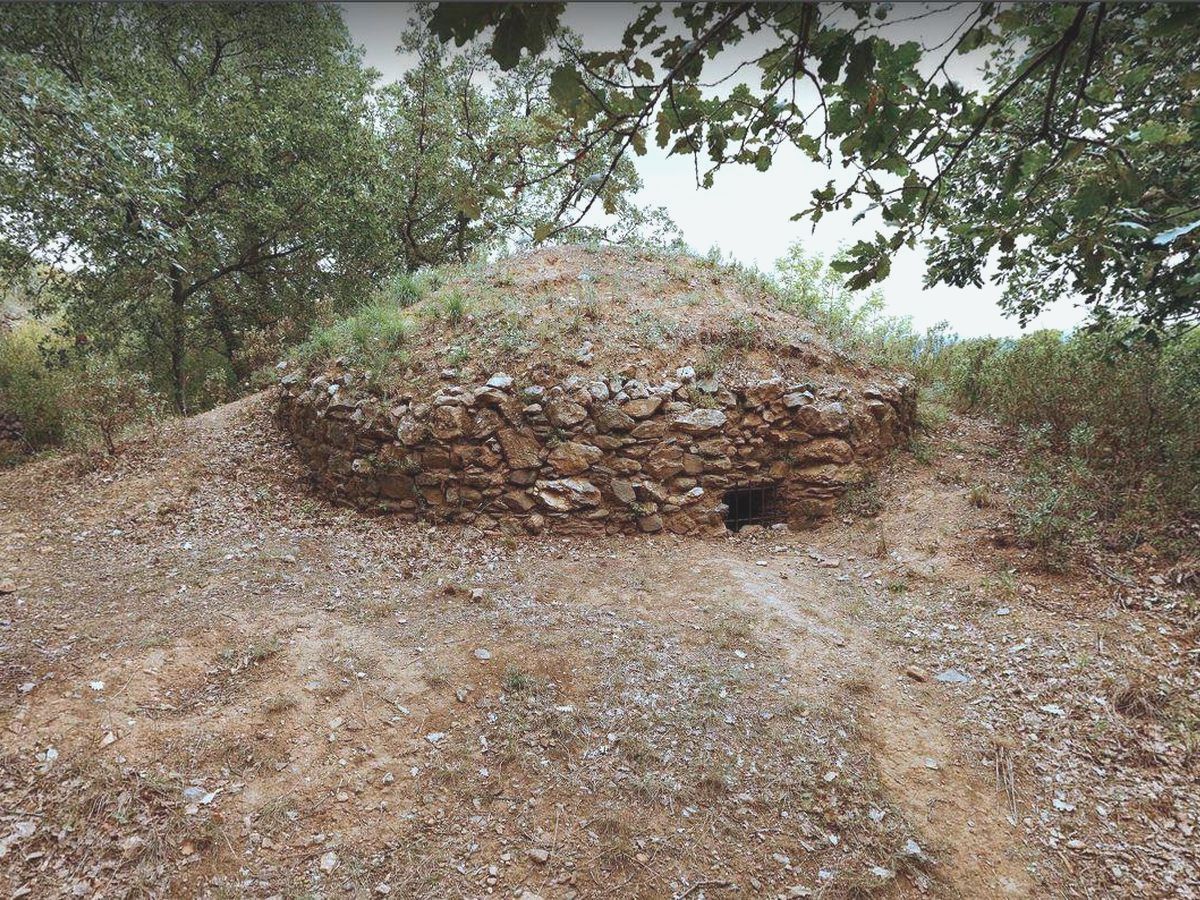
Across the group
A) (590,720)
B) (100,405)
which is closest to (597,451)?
(590,720)

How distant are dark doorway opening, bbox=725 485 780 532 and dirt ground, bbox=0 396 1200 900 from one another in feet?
2.85

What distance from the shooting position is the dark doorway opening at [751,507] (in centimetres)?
638

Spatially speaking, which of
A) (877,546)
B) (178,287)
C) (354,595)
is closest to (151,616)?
(354,595)

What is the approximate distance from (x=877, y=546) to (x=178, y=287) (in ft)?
44.7

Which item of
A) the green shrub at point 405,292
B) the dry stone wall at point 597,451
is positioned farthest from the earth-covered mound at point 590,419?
the green shrub at point 405,292

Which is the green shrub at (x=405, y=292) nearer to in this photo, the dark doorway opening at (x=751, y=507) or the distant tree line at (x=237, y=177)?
the distant tree line at (x=237, y=177)

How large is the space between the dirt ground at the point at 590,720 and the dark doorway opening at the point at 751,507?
87 centimetres

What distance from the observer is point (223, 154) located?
9.02 metres

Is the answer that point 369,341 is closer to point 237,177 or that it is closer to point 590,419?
point 590,419

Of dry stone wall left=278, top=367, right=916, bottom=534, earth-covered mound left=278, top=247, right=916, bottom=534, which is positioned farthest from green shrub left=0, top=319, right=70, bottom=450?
dry stone wall left=278, top=367, right=916, bottom=534

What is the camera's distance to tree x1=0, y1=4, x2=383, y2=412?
302 inches

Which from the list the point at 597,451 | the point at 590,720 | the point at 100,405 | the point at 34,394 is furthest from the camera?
the point at 34,394

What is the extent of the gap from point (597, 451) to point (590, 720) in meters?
2.99

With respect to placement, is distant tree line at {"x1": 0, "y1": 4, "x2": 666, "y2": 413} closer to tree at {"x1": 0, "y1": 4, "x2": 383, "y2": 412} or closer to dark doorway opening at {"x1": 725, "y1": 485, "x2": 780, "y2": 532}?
tree at {"x1": 0, "y1": 4, "x2": 383, "y2": 412}
